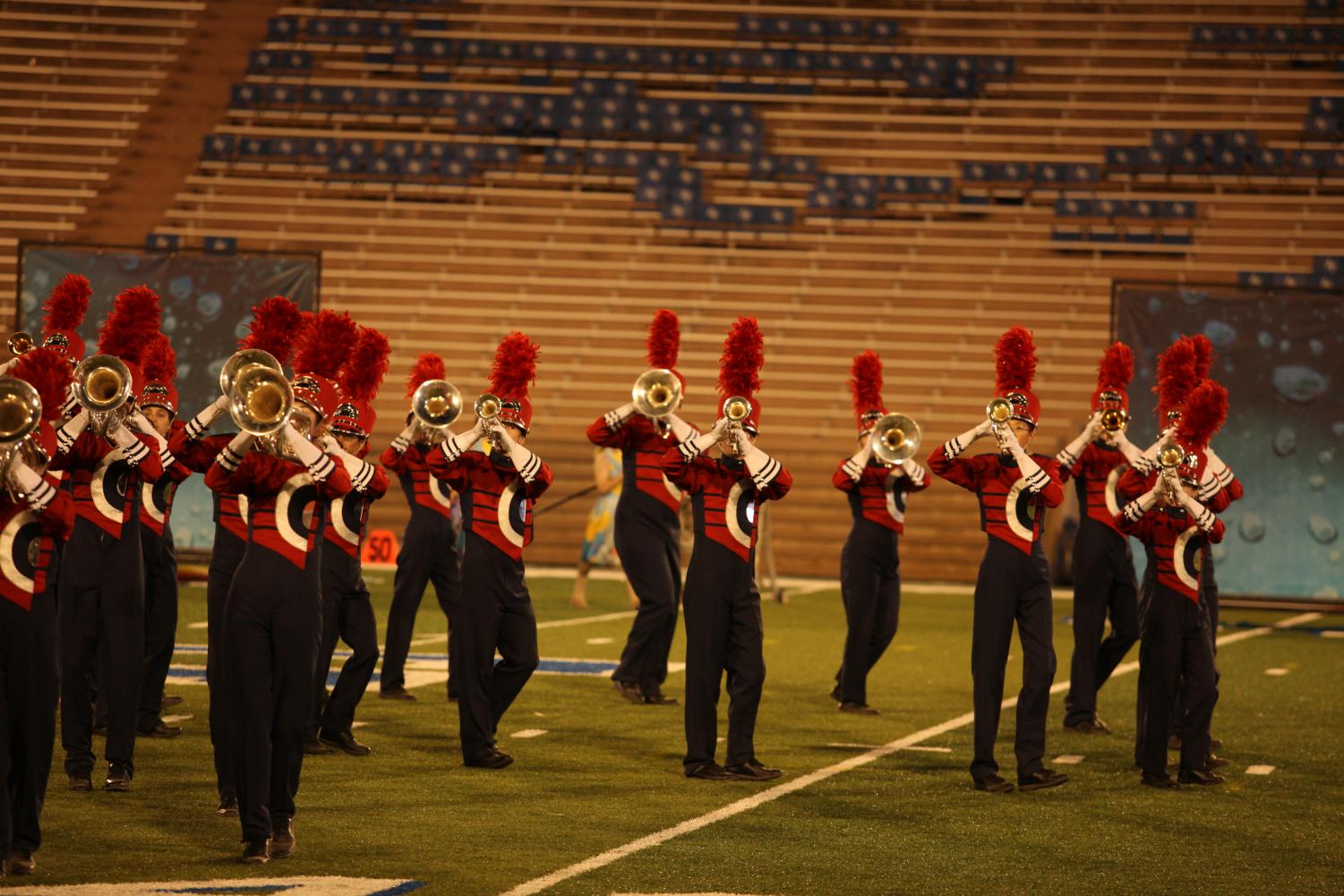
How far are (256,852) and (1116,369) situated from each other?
5.34m

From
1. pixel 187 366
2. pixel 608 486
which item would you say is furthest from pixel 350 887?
pixel 187 366

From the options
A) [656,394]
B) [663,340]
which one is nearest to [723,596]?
[656,394]

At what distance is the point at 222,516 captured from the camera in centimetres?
760

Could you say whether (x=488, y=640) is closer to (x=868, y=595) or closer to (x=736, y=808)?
(x=736, y=808)

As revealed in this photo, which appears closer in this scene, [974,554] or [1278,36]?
[974,554]

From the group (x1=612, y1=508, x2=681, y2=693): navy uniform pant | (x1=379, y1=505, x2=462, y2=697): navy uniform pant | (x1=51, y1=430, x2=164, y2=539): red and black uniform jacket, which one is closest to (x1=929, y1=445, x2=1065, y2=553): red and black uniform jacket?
(x1=612, y1=508, x2=681, y2=693): navy uniform pant

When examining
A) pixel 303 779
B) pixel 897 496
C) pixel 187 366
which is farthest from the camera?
pixel 187 366

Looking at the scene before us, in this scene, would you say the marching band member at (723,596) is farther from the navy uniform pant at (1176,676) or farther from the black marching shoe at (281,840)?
the black marching shoe at (281,840)

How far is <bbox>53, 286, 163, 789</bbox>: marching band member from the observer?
6996mm

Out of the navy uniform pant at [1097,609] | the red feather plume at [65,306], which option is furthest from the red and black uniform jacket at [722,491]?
the red feather plume at [65,306]

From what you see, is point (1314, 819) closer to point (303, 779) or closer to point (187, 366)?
point (303, 779)

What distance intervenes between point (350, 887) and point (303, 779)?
6.62 feet

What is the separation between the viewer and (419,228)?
21.3 metres

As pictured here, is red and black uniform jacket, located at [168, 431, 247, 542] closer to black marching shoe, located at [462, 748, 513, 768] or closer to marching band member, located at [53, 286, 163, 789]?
marching band member, located at [53, 286, 163, 789]
